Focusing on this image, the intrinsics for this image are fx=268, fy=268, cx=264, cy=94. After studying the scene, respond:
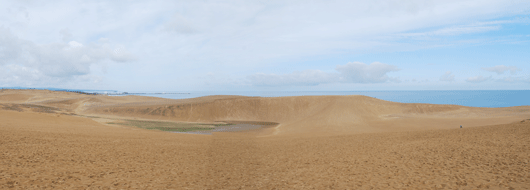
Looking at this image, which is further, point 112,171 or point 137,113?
point 137,113

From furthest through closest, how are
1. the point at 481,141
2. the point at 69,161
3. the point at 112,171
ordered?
the point at 481,141
the point at 69,161
the point at 112,171

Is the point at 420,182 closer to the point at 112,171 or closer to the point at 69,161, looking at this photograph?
the point at 112,171

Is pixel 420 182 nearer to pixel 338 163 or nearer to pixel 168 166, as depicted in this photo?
pixel 338 163

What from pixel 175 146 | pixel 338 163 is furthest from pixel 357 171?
pixel 175 146

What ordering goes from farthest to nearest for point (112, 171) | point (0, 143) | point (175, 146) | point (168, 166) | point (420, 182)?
point (175, 146) → point (0, 143) → point (168, 166) → point (112, 171) → point (420, 182)

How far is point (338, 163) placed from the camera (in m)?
12.6

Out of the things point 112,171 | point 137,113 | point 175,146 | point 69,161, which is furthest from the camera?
point 137,113

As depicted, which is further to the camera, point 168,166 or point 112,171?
point 168,166

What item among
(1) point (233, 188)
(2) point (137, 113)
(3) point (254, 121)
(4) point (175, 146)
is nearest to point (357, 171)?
(1) point (233, 188)

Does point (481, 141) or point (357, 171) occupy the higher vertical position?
point (481, 141)

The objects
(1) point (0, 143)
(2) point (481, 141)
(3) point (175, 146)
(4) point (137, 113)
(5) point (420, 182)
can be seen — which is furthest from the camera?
(4) point (137, 113)

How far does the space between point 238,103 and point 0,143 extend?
37.5 metres

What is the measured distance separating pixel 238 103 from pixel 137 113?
1826cm

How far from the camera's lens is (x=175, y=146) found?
17.3 metres
